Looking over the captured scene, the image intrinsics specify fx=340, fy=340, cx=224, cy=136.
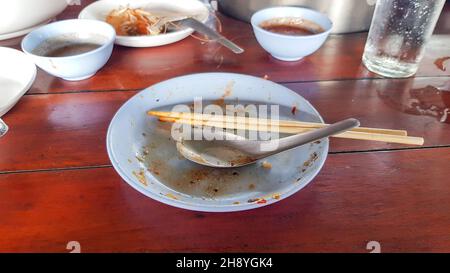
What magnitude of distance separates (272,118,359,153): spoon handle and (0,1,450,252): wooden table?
56 mm

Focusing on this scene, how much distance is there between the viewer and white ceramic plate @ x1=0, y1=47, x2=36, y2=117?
2.02 ft

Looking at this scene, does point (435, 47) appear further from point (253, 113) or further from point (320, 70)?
point (253, 113)

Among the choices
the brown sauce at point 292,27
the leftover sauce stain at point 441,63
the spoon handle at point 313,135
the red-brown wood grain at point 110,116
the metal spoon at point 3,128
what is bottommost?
the metal spoon at point 3,128

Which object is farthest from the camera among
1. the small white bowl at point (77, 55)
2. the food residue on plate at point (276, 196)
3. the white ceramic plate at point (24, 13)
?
the white ceramic plate at point (24, 13)

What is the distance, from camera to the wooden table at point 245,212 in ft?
1.33

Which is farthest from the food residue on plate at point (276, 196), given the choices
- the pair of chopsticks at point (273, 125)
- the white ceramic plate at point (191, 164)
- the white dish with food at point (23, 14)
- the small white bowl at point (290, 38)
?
the white dish with food at point (23, 14)

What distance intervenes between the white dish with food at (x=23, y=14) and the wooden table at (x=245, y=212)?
167 mm

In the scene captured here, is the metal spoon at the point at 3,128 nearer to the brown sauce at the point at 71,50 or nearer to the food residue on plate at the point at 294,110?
the brown sauce at the point at 71,50

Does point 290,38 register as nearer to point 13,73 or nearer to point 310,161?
point 310,161

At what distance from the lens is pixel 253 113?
0.59 meters

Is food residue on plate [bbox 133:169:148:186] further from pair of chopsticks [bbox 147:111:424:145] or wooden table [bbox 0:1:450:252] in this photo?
pair of chopsticks [bbox 147:111:424:145]

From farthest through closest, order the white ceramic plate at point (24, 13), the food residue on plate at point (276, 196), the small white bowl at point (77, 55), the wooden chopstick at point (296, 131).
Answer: the white ceramic plate at point (24, 13), the small white bowl at point (77, 55), the wooden chopstick at point (296, 131), the food residue on plate at point (276, 196)

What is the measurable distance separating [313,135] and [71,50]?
0.51 meters
